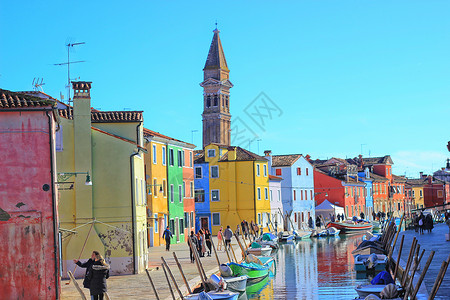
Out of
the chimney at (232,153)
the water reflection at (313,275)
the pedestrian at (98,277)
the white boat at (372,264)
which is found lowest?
the water reflection at (313,275)

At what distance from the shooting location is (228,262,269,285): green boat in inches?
1115

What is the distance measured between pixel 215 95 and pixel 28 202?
105 meters

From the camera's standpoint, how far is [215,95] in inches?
4951

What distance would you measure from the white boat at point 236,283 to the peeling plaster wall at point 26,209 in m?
7.45

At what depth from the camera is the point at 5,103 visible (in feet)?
71.5

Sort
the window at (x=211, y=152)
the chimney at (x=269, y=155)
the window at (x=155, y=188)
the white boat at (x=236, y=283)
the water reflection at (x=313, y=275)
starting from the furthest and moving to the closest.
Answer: the chimney at (x=269, y=155)
the window at (x=211, y=152)
the window at (x=155, y=188)
the water reflection at (x=313, y=275)
the white boat at (x=236, y=283)

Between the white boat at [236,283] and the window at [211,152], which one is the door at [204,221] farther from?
the white boat at [236,283]

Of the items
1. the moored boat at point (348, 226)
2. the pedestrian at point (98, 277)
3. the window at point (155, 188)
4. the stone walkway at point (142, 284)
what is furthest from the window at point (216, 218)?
the pedestrian at point (98, 277)

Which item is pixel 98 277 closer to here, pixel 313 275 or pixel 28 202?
pixel 28 202

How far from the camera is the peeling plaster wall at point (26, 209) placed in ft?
70.0

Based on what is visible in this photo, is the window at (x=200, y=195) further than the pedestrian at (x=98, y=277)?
Yes

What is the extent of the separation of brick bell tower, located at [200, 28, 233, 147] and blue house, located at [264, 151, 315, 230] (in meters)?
43.7

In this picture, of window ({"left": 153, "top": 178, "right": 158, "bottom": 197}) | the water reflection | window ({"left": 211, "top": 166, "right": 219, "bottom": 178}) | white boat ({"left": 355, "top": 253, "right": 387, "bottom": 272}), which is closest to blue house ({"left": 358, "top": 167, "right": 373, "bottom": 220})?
window ({"left": 211, "top": 166, "right": 219, "bottom": 178})

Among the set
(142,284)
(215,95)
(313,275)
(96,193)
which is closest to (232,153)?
(313,275)
